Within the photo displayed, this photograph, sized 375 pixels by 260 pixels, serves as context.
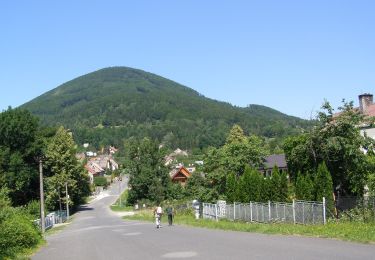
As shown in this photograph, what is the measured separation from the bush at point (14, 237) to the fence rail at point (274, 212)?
43.4ft

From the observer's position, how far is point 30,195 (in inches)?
2581

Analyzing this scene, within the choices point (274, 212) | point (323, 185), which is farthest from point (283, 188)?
point (323, 185)

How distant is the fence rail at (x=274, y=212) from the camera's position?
1023 inches

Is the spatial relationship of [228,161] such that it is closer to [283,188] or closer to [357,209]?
[283,188]

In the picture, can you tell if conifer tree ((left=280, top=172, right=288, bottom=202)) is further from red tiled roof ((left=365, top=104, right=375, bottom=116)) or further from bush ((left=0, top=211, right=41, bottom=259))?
bush ((left=0, top=211, right=41, bottom=259))

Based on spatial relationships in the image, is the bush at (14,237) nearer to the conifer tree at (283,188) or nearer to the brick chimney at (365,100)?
the conifer tree at (283,188)

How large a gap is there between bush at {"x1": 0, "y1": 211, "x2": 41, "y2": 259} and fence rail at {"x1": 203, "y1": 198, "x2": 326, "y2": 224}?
13215mm

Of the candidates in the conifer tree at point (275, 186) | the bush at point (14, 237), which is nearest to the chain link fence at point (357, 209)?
the conifer tree at point (275, 186)

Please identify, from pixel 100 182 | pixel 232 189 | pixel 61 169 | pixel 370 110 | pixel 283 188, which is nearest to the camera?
pixel 283 188

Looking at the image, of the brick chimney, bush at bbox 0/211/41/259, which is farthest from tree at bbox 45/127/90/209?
bush at bbox 0/211/41/259

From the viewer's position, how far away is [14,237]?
21500mm

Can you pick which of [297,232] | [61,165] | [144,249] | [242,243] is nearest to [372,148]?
[297,232]

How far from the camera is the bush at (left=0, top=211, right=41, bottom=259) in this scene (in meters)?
19.4

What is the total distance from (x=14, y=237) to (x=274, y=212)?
1502 centimetres
